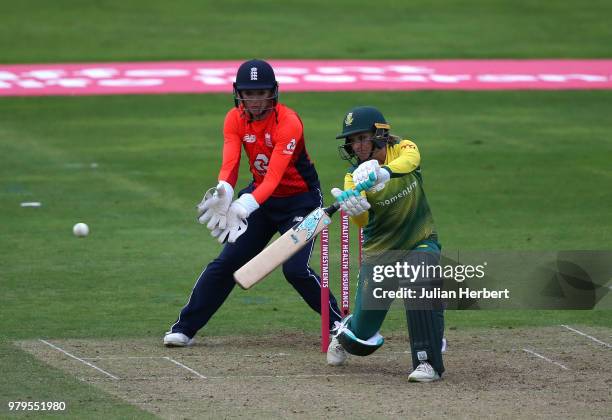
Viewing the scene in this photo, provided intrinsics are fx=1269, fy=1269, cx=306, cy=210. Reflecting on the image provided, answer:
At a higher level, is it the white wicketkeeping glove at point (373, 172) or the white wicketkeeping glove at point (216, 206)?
the white wicketkeeping glove at point (373, 172)

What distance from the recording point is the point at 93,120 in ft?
66.5

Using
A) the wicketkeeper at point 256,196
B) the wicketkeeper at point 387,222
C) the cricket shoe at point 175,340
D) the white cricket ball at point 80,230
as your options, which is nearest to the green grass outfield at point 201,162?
the white cricket ball at point 80,230

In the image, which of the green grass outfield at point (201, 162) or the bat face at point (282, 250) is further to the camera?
the green grass outfield at point (201, 162)

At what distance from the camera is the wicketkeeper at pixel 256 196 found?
29.3 ft

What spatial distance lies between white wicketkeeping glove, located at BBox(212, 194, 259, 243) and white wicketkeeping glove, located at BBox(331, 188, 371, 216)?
928mm

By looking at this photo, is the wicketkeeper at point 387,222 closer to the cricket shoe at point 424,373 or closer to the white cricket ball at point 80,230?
the cricket shoe at point 424,373

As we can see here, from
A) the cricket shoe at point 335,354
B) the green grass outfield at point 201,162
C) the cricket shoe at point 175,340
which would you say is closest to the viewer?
the cricket shoe at point 335,354

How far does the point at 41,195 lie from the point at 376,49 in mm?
13002

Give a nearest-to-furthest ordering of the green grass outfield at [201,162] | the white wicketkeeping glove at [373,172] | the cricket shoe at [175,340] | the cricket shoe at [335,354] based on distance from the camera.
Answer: the white wicketkeeping glove at [373,172]
the cricket shoe at [335,354]
the cricket shoe at [175,340]
the green grass outfield at [201,162]

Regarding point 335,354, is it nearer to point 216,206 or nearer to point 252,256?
point 252,256


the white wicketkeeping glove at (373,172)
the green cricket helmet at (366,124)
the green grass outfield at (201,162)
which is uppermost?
the green cricket helmet at (366,124)

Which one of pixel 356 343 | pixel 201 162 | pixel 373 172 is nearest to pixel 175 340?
pixel 356 343

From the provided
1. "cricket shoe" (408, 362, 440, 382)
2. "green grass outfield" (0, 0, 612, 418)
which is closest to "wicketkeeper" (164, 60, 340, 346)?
"green grass outfield" (0, 0, 612, 418)

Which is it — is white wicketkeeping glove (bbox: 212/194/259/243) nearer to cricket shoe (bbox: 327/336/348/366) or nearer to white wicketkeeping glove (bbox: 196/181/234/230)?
white wicketkeeping glove (bbox: 196/181/234/230)
